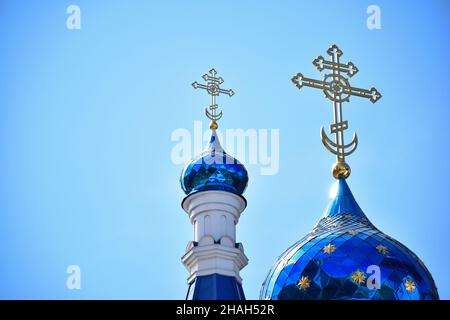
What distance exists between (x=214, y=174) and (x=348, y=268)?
2.25m

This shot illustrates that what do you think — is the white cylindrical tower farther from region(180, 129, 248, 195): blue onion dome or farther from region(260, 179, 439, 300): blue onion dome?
region(260, 179, 439, 300): blue onion dome

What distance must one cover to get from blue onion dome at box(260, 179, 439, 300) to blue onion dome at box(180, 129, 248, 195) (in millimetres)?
1194

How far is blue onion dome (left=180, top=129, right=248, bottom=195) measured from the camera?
13.9 metres

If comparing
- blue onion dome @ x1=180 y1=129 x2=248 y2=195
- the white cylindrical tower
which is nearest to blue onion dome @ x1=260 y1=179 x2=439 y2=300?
the white cylindrical tower

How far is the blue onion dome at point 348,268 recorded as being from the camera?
40.7 feet

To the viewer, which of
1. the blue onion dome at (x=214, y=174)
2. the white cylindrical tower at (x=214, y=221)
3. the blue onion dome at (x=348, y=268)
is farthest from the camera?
the blue onion dome at (x=214, y=174)

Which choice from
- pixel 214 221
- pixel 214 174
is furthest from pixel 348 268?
pixel 214 174

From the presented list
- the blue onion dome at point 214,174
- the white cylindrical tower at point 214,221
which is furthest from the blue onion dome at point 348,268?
the blue onion dome at point 214,174

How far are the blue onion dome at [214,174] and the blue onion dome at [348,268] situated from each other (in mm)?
1194

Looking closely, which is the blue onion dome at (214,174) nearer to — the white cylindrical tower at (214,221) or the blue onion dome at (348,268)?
the white cylindrical tower at (214,221)

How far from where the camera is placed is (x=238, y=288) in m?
13.1
